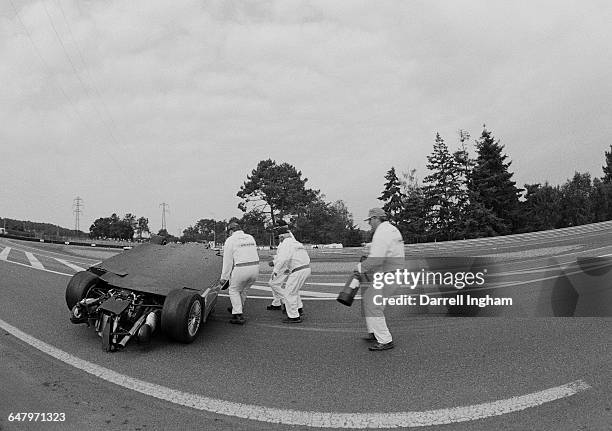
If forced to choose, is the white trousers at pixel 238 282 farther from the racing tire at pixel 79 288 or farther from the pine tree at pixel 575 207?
the pine tree at pixel 575 207

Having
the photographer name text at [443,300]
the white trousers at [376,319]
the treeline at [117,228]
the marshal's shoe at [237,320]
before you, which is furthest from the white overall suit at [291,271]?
the treeline at [117,228]

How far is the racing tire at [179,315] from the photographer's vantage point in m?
5.09

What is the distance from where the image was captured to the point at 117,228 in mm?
158000

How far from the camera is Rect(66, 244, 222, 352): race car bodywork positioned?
16.5 feet

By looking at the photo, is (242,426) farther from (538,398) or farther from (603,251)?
(603,251)

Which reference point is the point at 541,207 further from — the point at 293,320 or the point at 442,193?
the point at 293,320

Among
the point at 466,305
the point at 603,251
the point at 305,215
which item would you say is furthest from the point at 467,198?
the point at 466,305

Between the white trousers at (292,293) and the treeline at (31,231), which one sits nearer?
the white trousers at (292,293)

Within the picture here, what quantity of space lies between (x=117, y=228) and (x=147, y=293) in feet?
552

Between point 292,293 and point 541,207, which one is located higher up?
point 541,207

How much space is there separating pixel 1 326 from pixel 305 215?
64.7 m

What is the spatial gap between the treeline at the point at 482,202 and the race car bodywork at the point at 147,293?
1991 inches

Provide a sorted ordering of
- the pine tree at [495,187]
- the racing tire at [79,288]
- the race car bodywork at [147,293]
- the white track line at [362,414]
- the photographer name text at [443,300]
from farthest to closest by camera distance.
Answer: the pine tree at [495,187] → the photographer name text at [443,300] → the racing tire at [79,288] → the race car bodywork at [147,293] → the white track line at [362,414]

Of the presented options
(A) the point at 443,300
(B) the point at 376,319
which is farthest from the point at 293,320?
(A) the point at 443,300
